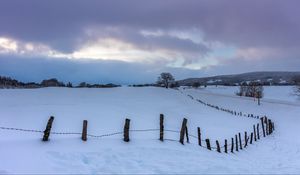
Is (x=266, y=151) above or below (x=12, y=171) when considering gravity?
below

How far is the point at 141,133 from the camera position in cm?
3338

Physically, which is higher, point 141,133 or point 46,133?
point 46,133

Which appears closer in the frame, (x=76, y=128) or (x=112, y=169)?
(x=112, y=169)

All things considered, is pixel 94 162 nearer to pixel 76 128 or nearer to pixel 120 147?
pixel 120 147

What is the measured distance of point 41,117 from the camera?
4481cm

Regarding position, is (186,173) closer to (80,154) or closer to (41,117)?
(80,154)

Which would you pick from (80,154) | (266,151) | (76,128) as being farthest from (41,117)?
(80,154)

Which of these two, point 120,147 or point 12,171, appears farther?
point 120,147

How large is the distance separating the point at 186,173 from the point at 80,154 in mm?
4619

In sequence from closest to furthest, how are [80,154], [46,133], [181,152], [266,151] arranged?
[80,154], [46,133], [181,152], [266,151]

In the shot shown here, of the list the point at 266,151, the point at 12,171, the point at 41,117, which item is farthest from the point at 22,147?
the point at 41,117

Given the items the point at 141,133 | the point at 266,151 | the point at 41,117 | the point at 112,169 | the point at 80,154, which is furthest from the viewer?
the point at 41,117

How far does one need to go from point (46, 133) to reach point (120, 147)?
3579mm

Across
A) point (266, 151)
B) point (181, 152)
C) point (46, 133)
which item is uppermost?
point (46, 133)
